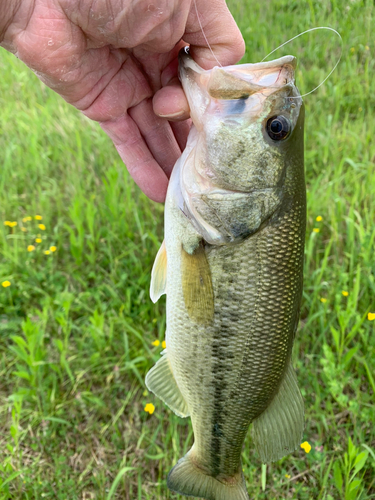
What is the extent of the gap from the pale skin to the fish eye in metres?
0.40

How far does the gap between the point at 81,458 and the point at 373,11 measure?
5568 mm

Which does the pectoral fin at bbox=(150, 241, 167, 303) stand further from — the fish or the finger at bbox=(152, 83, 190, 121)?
the finger at bbox=(152, 83, 190, 121)

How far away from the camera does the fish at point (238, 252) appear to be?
1.55m

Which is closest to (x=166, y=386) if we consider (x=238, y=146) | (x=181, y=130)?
(x=238, y=146)

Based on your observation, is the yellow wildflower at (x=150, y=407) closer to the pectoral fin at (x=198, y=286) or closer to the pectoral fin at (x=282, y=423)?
the pectoral fin at (x=282, y=423)

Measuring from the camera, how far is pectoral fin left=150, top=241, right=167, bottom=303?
1847 millimetres

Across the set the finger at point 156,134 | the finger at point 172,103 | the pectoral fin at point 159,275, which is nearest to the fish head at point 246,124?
the finger at point 172,103

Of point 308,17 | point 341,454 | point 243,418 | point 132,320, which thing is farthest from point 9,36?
point 308,17

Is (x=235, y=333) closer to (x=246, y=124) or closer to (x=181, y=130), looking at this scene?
(x=246, y=124)

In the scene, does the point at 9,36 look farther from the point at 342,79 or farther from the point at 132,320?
the point at 342,79

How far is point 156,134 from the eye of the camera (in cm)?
218

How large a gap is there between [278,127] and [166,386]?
1.29m

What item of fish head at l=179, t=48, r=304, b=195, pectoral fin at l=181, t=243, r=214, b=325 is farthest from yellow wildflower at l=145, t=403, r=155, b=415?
fish head at l=179, t=48, r=304, b=195

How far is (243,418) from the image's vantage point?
68.9 inches
